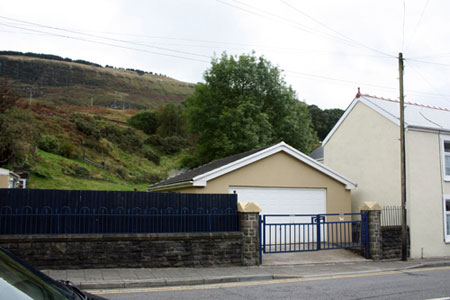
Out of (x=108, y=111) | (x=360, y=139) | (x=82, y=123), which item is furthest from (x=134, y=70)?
(x=360, y=139)

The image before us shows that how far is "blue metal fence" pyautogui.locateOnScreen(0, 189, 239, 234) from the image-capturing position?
32.1 ft

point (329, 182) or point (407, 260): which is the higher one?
point (329, 182)

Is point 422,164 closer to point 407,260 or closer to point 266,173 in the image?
point 407,260

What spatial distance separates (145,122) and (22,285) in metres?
59.7

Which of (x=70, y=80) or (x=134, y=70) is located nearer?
(x=70, y=80)

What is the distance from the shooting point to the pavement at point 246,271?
29.5 feet

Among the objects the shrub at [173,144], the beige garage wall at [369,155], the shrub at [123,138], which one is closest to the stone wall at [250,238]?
the beige garage wall at [369,155]

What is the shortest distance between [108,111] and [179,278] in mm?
69608

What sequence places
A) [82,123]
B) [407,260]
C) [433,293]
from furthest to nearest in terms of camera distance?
1. [82,123]
2. [407,260]
3. [433,293]

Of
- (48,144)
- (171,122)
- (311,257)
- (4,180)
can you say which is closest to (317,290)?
(311,257)

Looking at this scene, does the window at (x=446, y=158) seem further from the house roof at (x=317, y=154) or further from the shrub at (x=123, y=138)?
the shrub at (x=123, y=138)

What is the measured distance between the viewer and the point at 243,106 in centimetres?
3288

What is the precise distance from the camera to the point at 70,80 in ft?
374

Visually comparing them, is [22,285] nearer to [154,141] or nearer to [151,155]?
[151,155]
